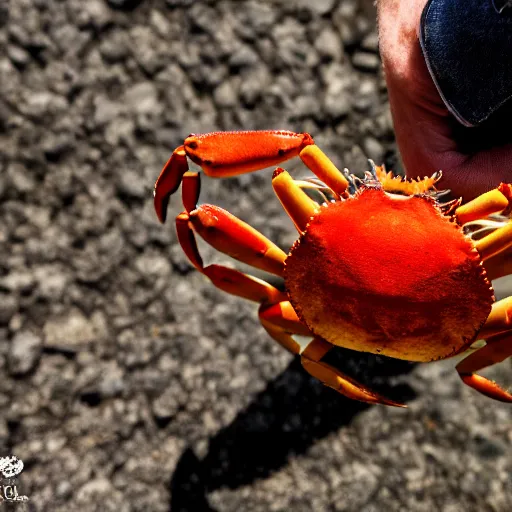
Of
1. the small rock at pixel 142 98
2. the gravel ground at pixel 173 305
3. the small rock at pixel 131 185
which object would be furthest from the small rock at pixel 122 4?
the small rock at pixel 131 185

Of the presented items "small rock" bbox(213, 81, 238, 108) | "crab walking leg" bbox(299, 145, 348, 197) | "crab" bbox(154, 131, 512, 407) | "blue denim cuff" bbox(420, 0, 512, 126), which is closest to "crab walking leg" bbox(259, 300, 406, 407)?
"crab" bbox(154, 131, 512, 407)

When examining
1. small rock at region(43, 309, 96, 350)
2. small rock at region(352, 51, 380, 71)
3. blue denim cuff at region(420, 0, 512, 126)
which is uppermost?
blue denim cuff at region(420, 0, 512, 126)

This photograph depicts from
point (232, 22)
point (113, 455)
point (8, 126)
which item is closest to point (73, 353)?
point (113, 455)

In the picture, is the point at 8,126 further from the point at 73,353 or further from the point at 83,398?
the point at 83,398

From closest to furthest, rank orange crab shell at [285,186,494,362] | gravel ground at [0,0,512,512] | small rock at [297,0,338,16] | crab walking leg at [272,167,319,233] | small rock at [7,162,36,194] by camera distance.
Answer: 1. orange crab shell at [285,186,494,362]
2. crab walking leg at [272,167,319,233]
3. gravel ground at [0,0,512,512]
4. small rock at [7,162,36,194]
5. small rock at [297,0,338,16]

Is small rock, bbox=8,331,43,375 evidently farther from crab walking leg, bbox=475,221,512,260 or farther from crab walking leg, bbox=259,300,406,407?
crab walking leg, bbox=475,221,512,260

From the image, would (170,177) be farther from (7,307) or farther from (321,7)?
(321,7)
